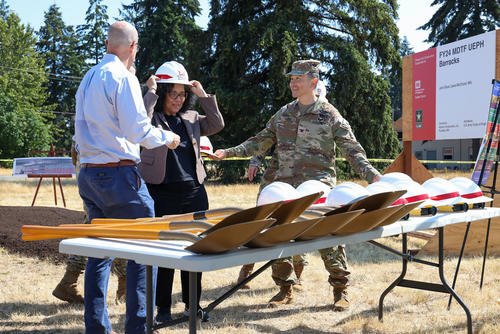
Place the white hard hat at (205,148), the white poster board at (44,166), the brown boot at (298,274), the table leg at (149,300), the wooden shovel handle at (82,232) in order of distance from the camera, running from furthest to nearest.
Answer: the white poster board at (44,166) → the brown boot at (298,274) → the white hard hat at (205,148) → the table leg at (149,300) → the wooden shovel handle at (82,232)

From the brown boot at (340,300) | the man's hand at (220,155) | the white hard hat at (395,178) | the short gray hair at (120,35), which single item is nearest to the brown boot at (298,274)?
the brown boot at (340,300)

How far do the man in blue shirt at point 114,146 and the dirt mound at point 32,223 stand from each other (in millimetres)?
3824

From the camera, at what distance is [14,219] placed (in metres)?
9.10

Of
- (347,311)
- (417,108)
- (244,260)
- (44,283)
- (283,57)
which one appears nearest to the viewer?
(244,260)

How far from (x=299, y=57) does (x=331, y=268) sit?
22291mm

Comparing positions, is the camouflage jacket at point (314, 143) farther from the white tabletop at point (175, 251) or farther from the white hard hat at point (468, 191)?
the white tabletop at point (175, 251)

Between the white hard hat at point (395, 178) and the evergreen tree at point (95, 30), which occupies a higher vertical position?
the evergreen tree at point (95, 30)

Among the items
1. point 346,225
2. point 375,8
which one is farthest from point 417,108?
point 375,8

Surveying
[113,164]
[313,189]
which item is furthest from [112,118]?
[313,189]

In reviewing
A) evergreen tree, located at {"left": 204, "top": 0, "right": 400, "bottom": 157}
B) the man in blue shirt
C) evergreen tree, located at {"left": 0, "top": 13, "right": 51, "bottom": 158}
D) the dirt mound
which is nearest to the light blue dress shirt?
the man in blue shirt

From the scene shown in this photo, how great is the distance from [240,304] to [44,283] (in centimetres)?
209

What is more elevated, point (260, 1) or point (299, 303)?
point (260, 1)

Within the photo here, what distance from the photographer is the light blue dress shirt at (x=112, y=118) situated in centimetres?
322

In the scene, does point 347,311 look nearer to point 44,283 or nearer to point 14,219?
point 44,283
